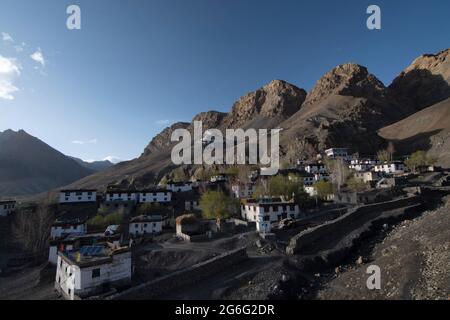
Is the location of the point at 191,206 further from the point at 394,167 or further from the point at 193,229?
the point at 394,167

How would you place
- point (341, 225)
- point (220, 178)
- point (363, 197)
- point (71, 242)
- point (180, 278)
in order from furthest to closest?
point (220, 178) < point (363, 197) < point (71, 242) < point (341, 225) < point (180, 278)

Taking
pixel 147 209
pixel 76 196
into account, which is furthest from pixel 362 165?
pixel 76 196

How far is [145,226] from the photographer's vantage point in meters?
54.3

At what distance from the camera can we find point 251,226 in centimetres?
4869

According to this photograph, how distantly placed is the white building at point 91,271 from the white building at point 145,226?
22209 mm

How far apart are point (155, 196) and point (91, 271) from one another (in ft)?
161

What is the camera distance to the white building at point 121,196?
74062 millimetres

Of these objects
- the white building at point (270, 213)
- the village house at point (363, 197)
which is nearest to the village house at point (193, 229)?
the white building at point (270, 213)

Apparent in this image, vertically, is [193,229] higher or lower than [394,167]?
lower
